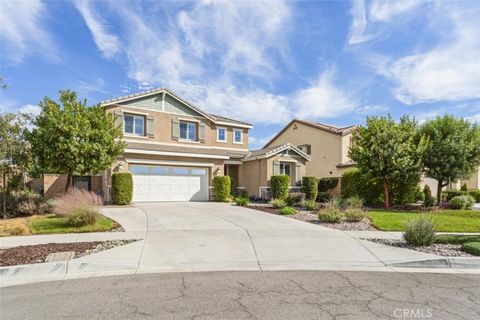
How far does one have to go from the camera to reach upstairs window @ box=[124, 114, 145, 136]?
21.4 meters

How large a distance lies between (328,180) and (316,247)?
1657 centimetres

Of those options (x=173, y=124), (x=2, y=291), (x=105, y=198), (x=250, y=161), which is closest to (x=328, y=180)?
A: (x=250, y=161)

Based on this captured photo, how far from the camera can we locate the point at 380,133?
18.1m

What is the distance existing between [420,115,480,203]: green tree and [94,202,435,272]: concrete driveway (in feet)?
39.4

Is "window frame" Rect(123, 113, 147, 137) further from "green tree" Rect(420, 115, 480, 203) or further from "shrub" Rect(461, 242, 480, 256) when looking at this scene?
"shrub" Rect(461, 242, 480, 256)

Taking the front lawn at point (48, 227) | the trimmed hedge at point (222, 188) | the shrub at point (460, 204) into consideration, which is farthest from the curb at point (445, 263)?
the trimmed hedge at point (222, 188)

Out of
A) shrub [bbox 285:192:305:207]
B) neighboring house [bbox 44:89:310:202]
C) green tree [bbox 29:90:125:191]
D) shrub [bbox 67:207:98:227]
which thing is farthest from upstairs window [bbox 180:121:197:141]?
shrub [bbox 67:207:98:227]

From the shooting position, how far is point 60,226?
11141 mm

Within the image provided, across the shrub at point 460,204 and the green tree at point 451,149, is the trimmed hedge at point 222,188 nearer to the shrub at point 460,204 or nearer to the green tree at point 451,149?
the green tree at point 451,149

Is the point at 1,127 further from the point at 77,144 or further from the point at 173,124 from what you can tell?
the point at 173,124

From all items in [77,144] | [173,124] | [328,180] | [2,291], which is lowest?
[2,291]

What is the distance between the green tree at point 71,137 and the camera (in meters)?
14.8

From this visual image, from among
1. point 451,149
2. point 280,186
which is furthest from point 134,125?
point 451,149

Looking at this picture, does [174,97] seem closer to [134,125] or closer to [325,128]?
[134,125]
